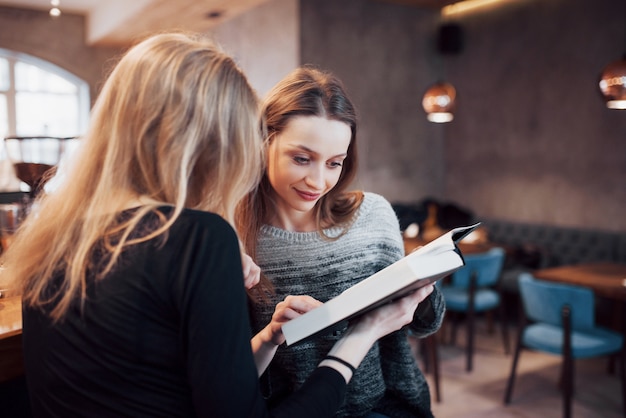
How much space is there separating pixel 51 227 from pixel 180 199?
224 mm

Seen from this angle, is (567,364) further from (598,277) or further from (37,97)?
(37,97)

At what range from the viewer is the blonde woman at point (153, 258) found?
81 cm

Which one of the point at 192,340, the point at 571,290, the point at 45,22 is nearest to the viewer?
the point at 192,340

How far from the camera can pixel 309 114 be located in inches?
51.9

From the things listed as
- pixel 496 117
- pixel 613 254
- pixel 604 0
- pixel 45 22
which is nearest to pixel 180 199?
pixel 613 254

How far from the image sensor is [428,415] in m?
1.45

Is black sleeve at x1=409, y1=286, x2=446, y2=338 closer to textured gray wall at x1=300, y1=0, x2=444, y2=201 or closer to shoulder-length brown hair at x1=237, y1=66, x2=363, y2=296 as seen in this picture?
shoulder-length brown hair at x1=237, y1=66, x2=363, y2=296

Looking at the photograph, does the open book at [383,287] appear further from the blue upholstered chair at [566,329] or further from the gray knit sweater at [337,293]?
the blue upholstered chair at [566,329]

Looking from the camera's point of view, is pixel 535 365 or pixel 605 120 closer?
pixel 535 365

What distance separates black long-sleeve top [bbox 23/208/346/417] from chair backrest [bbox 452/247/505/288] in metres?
3.62

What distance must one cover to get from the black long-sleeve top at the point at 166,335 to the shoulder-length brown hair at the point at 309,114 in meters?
0.53

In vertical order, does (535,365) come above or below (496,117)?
below

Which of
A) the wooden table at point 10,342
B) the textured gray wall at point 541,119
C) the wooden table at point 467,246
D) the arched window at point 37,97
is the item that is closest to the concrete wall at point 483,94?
the textured gray wall at point 541,119

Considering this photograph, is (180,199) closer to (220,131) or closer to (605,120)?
(220,131)
